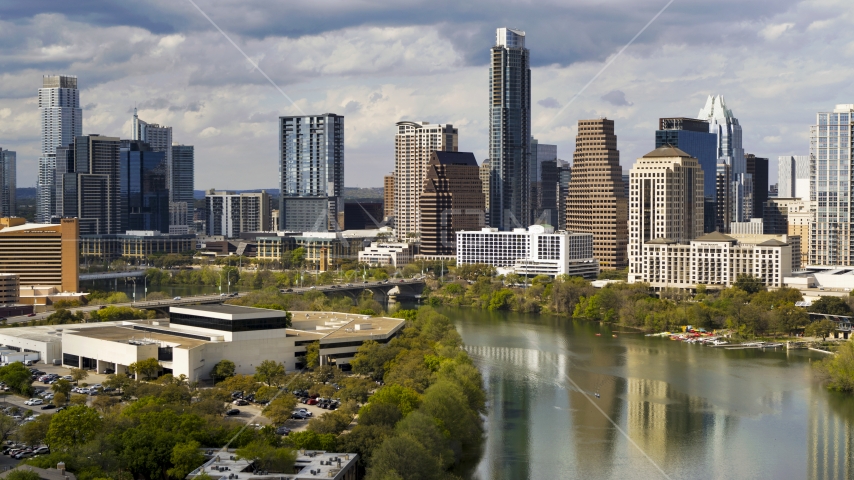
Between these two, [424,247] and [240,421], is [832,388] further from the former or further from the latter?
[424,247]

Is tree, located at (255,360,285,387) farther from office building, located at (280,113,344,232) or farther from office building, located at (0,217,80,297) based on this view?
office building, located at (280,113,344,232)

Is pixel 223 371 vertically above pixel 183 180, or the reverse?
pixel 183 180

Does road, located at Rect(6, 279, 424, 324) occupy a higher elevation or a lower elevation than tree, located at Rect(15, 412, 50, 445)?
higher

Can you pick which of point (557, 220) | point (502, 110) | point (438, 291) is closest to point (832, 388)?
point (438, 291)

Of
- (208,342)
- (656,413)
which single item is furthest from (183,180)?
(656,413)

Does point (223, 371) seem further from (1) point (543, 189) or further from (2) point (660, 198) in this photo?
(1) point (543, 189)

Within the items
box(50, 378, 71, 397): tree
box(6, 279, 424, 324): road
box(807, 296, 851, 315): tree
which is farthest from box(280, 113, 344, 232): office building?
box(50, 378, 71, 397): tree

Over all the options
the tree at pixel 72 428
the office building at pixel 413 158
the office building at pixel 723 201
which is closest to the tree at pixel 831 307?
the tree at pixel 72 428
